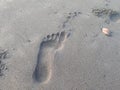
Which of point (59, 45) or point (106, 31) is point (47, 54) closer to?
point (59, 45)

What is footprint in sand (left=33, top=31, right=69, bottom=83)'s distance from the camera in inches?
139

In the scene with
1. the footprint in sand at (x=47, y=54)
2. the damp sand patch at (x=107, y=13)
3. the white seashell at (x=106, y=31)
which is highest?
the footprint in sand at (x=47, y=54)

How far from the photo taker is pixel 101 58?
383cm

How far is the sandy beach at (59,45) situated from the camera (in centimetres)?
346

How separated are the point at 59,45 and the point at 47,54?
0.93 ft

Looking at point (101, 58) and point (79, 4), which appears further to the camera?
point (79, 4)

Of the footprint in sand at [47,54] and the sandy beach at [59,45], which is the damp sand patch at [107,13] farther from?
the footprint in sand at [47,54]

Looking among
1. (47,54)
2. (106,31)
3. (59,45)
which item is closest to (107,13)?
(106,31)

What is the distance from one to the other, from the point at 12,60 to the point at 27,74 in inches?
14.4

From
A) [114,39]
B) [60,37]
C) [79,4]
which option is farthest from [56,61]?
[79,4]

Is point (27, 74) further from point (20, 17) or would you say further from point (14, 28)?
point (20, 17)

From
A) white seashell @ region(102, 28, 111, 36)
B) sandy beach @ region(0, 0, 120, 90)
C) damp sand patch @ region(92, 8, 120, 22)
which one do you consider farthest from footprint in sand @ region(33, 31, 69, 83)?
damp sand patch @ region(92, 8, 120, 22)

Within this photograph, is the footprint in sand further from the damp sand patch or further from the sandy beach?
the damp sand patch

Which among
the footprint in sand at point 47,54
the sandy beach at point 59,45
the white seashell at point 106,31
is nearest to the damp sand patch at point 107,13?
the sandy beach at point 59,45
